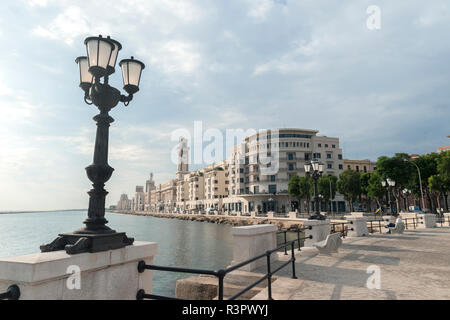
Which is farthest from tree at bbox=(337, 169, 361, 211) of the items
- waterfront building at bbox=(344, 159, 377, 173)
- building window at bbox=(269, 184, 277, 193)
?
waterfront building at bbox=(344, 159, 377, 173)

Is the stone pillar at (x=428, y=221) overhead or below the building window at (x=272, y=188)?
below

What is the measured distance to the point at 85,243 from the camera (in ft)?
10.4

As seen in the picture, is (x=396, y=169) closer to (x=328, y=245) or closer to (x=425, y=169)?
(x=425, y=169)

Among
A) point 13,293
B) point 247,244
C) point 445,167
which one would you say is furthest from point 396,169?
point 13,293

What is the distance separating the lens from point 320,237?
12.7 meters

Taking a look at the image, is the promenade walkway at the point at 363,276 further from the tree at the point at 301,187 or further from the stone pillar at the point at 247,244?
the tree at the point at 301,187

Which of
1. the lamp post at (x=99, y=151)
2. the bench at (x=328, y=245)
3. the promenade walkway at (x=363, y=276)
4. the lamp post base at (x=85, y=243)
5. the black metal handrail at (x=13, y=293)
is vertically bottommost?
the promenade walkway at (x=363, y=276)

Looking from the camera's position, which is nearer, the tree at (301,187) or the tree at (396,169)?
the tree at (396,169)

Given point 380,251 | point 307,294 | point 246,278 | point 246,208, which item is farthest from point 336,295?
point 246,208

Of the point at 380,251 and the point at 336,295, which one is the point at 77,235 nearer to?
the point at 336,295

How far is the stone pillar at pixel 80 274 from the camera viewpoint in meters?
2.54

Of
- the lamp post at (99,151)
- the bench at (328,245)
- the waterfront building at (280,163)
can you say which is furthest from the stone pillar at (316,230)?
the waterfront building at (280,163)

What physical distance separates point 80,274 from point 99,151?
1717mm

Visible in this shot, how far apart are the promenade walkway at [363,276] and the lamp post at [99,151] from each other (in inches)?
133
